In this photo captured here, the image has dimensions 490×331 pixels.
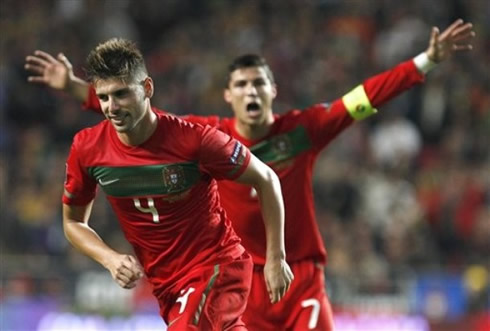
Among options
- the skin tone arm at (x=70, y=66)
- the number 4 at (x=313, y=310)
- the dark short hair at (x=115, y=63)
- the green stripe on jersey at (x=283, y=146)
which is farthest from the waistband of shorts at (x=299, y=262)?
the dark short hair at (x=115, y=63)

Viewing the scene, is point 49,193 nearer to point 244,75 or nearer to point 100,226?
point 100,226

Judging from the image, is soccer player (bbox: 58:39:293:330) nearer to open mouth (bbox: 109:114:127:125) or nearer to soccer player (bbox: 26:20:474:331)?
open mouth (bbox: 109:114:127:125)

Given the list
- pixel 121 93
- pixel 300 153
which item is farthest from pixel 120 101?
pixel 300 153

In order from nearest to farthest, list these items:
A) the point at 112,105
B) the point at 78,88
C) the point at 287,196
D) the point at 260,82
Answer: the point at 112,105 → the point at 287,196 → the point at 260,82 → the point at 78,88

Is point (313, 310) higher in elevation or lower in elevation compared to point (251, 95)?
lower

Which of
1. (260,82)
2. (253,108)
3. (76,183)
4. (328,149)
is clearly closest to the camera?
(76,183)

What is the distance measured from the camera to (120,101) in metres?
5.73

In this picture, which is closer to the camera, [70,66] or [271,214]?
[271,214]

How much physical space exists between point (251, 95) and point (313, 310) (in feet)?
4.62

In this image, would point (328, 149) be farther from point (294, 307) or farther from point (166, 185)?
point (166, 185)

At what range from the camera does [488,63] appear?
14.8 metres

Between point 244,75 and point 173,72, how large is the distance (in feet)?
26.4

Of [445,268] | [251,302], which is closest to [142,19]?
[445,268]

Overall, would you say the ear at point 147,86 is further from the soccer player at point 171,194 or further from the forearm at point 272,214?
the forearm at point 272,214
